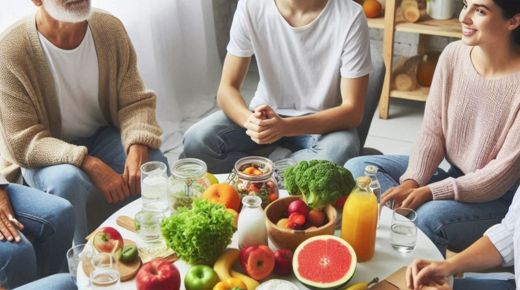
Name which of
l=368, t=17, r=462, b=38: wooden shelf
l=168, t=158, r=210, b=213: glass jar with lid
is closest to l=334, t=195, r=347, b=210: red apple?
l=168, t=158, r=210, b=213: glass jar with lid

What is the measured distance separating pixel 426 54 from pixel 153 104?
186 cm

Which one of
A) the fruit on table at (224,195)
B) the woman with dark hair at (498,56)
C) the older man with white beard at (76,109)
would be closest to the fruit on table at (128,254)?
the fruit on table at (224,195)

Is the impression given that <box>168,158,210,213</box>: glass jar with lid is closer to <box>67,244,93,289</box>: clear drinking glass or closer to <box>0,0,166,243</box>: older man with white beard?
<box>67,244,93,289</box>: clear drinking glass

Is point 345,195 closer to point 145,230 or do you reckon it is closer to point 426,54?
point 145,230

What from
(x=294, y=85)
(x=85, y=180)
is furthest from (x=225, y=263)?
(x=294, y=85)

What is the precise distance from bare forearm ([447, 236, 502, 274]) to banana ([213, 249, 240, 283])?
21.1 inches

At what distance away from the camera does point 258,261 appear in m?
1.56

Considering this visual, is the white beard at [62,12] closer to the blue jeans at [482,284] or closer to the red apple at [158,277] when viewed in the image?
the red apple at [158,277]

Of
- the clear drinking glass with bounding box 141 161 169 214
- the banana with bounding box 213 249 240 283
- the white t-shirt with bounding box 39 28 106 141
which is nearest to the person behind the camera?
the banana with bounding box 213 249 240 283

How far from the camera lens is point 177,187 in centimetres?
179

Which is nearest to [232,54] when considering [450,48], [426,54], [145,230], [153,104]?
[153,104]

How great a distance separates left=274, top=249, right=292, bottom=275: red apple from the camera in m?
1.59

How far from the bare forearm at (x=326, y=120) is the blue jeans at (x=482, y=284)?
0.81m

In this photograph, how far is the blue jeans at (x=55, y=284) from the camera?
1649 millimetres
